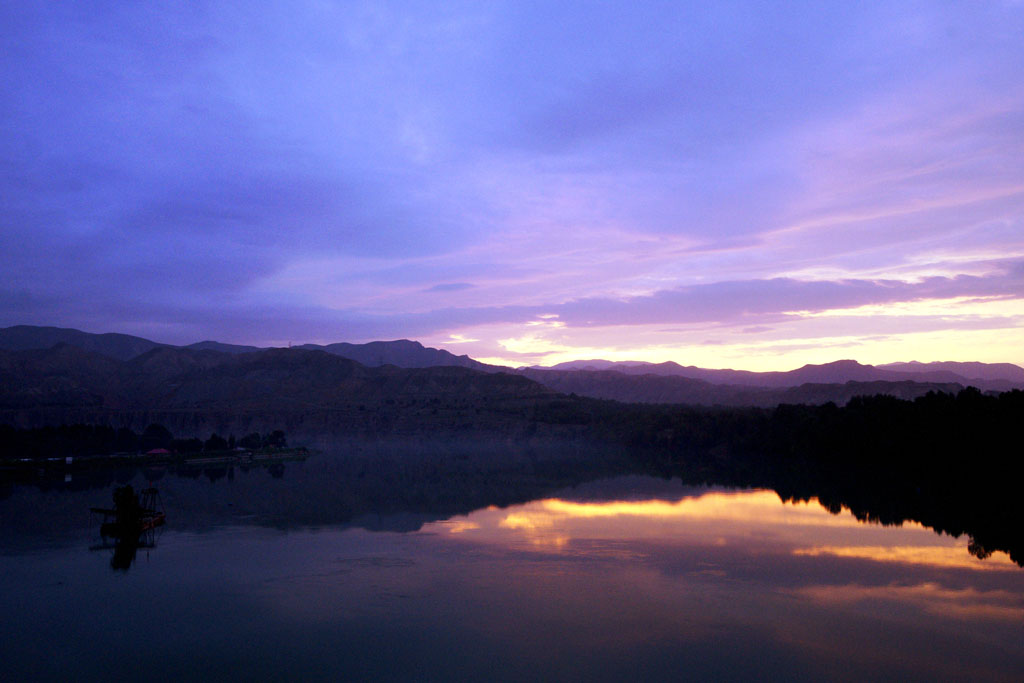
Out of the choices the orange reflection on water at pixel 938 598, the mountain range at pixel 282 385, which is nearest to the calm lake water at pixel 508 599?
the orange reflection on water at pixel 938 598

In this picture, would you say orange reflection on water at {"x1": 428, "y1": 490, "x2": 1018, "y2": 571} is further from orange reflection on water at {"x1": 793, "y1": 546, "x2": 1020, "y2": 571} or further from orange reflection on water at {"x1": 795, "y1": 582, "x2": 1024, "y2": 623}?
orange reflection on water at {"x1": 795, "y1": 582, "x2": 1024, "y2": 623}

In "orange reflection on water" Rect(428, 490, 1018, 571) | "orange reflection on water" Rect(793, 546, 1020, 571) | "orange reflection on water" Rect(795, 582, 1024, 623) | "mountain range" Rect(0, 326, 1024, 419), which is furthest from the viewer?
"mountain range" Rect(0, 326, 1024, 419)

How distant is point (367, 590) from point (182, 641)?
4.46 m

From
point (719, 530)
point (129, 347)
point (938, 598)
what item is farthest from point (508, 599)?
point (129, 347)

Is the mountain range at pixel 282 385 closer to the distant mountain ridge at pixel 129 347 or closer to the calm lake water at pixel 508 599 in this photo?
the distant mountain ridge at pixel 129 347

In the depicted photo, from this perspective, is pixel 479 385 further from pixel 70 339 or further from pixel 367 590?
pixel 70 339

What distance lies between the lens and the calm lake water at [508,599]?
42.4ft

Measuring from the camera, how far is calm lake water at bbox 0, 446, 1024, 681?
12.9 m

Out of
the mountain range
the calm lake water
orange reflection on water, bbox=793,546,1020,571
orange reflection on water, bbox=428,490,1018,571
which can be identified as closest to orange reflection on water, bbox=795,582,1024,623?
the calm lake water

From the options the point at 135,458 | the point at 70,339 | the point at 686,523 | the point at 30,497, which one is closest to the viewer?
the point at 686,523

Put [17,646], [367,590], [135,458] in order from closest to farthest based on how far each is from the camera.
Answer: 1. [17,646]
2. [367,590]
3. [135,458]

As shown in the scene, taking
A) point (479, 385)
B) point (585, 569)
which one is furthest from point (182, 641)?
point (479, 385)

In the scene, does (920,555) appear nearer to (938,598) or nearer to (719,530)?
(938,598)

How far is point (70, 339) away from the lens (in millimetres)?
162375
